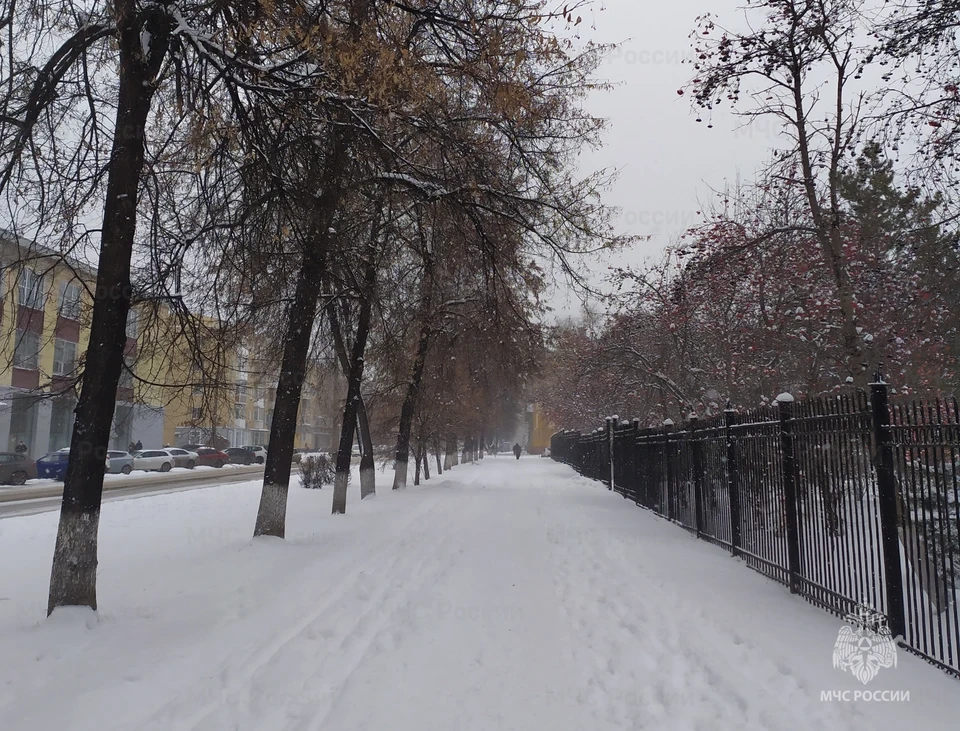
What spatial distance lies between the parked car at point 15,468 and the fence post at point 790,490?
30.9 metres

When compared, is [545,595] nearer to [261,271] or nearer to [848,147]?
[261,271]

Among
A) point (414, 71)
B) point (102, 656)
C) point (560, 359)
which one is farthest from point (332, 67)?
point (560, 359)

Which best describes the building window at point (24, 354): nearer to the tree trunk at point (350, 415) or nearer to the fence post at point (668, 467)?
the tree trunk at point (350, 415)

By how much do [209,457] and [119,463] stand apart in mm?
8840

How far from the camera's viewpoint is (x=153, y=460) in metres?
39.2

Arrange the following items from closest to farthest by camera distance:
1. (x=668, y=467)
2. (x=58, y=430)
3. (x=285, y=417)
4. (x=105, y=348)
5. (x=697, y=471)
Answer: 1. (x=105, y=348)
2. (x=285, y=417)
3. (x=697, y=471)
4. (x=668, y=467)
5. (x=58, y=430)

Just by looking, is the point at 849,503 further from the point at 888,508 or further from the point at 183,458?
the point at 183,458

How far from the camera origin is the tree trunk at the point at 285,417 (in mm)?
9867

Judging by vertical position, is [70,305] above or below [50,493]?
Answer: above

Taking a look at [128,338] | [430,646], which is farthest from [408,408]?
[430,646]

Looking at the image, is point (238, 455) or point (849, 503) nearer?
point (849, 503)

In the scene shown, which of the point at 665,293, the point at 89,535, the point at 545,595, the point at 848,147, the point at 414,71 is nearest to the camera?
the point at 89,535

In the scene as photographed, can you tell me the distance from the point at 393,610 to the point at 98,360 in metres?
3.66

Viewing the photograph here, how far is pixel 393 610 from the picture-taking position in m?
6.33
